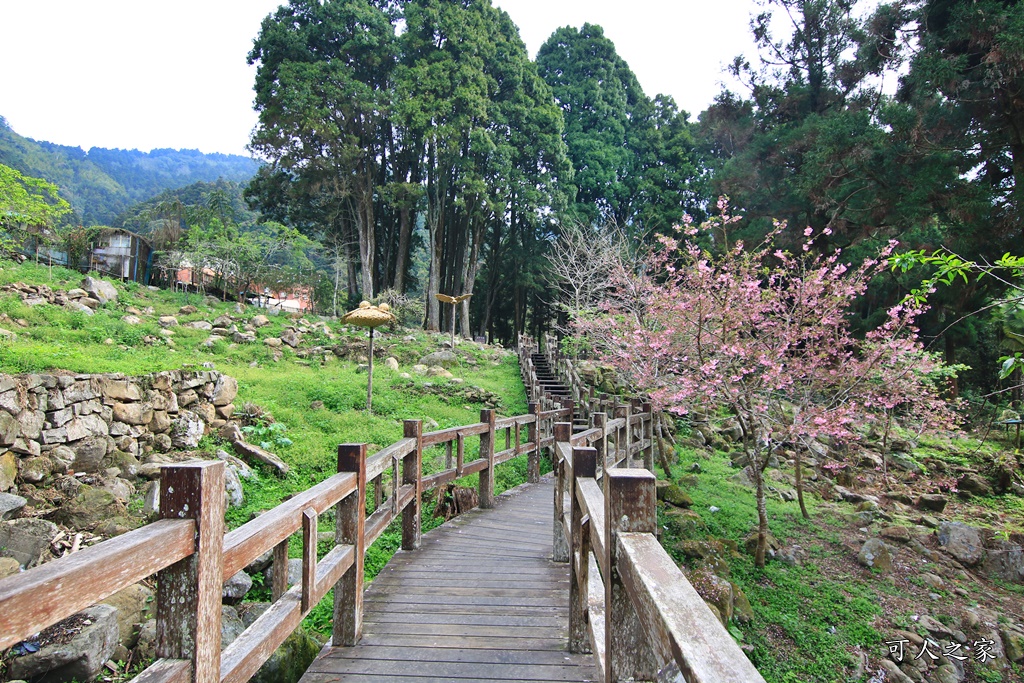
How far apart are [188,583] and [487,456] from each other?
5001 mm

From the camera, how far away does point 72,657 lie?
132 inches

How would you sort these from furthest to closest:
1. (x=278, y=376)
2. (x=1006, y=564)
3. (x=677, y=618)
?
(x=278, y=376), (x=1006, y=564), (x=677, y=618)

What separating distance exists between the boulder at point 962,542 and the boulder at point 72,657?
31.7 ft

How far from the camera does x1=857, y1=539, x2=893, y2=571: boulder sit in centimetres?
712

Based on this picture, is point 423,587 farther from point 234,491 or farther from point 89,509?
point 89,509

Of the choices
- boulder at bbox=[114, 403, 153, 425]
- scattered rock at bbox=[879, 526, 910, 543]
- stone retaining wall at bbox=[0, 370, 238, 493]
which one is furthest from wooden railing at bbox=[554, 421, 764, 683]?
scattered rock at bbox=[879, 526, 910, 543]

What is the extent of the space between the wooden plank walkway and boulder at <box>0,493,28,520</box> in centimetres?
367

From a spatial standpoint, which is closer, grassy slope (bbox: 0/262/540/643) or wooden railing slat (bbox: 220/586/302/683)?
wooden railing slat (bbox: 220/586/302/683)

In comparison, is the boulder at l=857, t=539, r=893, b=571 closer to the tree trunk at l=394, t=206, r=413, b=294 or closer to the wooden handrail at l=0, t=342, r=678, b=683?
the wooden handrail at l=0, t=342, r=678, b=683

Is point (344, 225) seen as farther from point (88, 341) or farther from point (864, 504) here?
point (864, 504)

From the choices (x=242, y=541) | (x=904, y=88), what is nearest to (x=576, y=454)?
(x=242, y=541)

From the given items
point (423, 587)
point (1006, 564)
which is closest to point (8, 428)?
point (423, 587)

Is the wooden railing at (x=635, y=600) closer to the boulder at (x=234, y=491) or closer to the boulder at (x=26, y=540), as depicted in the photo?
the boulder at (x=234, y=491)

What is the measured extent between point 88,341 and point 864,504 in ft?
45.2
